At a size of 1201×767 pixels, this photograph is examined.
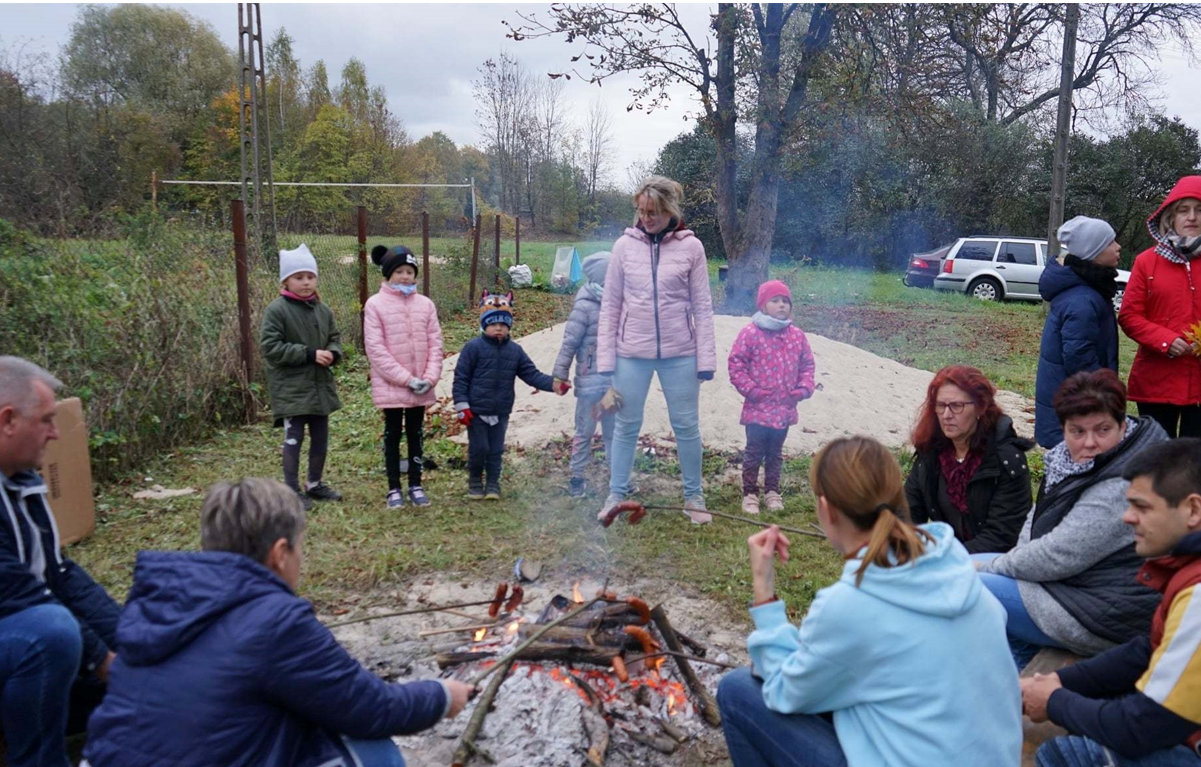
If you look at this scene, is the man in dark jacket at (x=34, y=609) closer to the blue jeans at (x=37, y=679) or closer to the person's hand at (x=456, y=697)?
the blue jeans at (x=37, y=679)

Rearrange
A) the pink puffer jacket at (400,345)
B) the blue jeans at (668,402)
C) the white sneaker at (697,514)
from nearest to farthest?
the blue jeans at (668,402) → the white sneaker at (697,514) → the pink puffer jacket at (400,345)

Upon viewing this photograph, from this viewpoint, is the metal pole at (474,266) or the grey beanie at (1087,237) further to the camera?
the metal pole at (474,266)

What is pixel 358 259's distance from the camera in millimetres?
10062

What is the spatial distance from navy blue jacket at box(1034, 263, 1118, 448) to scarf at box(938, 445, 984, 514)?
110 cm

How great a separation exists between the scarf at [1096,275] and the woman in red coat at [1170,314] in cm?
16

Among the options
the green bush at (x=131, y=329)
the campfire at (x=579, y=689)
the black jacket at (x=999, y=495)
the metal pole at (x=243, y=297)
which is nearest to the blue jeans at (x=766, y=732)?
the campfire at (x=579, y=689)

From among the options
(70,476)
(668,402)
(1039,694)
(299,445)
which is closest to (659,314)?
(668,402)

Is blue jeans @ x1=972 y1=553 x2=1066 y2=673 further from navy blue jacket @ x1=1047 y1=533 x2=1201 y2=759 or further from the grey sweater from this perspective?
navy blue jacket @ x1=1047 y1=533 x2=1201 y2=759

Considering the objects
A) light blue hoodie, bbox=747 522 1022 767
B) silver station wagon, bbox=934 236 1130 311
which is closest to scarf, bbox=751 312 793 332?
light blue hoodie, bbox=747 522 1022 767

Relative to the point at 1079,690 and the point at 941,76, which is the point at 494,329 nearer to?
the point at 1079,690

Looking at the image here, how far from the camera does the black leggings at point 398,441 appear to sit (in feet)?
18.7

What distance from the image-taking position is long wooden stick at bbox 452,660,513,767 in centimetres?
283

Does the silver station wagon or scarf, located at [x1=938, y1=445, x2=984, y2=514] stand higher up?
the silver station wagon

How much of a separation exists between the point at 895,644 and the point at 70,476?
484cm
